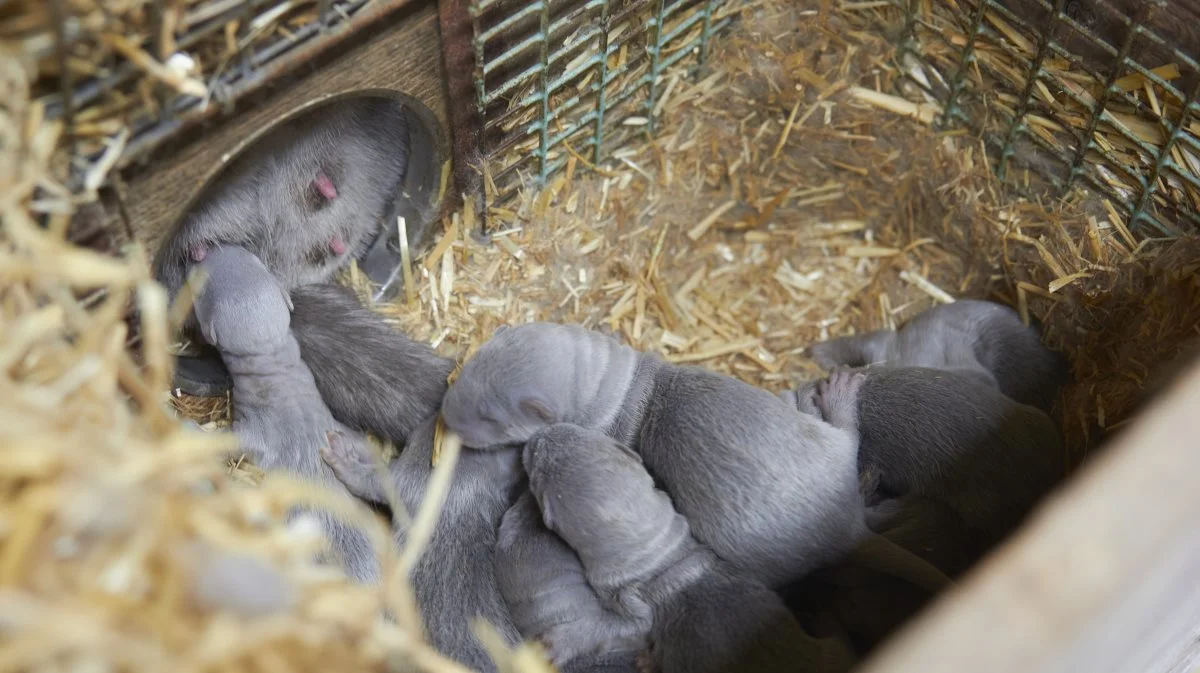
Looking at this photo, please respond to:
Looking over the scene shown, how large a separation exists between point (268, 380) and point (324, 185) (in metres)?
0.61

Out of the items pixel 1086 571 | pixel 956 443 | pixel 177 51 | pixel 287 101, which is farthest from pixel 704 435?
pixel 177 51

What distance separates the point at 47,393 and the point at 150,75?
714 mm

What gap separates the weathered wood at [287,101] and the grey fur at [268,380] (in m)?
0.54

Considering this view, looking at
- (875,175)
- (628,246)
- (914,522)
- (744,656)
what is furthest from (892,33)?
(744,656)

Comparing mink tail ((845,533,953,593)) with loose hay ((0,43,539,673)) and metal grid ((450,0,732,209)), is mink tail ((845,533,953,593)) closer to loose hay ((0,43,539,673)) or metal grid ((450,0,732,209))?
loose hay ((0,43,539,673))

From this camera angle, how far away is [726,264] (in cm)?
384

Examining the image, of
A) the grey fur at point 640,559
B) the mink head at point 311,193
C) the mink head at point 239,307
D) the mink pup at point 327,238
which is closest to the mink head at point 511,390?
the grey fur at point 640,559

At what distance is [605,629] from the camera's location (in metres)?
2.73

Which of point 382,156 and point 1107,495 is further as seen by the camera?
point 382,156

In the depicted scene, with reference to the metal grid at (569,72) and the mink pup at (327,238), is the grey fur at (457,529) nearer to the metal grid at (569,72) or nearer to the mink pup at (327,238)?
the mink pup at (327,238)

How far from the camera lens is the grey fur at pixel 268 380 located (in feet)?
9.50

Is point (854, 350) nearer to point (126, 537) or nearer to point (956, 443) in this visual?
point (956, 443)

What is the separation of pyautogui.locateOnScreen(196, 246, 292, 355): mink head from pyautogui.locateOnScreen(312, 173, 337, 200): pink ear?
1.08 feet

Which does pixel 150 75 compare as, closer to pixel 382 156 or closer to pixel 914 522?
pixel 382 156
